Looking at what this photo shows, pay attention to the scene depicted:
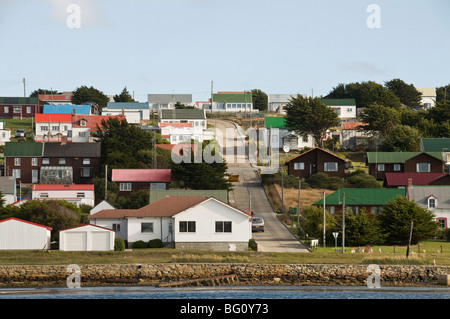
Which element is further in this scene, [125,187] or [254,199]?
[254,199]

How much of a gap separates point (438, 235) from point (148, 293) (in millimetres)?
25491

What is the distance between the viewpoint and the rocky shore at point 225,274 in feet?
163

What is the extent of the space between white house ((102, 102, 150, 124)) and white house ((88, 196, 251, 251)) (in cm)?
6582

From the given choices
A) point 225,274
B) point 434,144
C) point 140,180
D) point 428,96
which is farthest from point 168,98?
point 225,274

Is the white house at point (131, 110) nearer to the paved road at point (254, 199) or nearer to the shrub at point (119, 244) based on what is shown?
the paved road at point (254, 199)

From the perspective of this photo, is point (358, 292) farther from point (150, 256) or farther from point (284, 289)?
point (150, 256)

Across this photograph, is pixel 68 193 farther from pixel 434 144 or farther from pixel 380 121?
pixel 380 121

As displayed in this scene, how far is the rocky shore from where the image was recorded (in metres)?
49.7

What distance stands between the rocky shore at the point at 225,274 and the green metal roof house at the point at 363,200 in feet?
53.4

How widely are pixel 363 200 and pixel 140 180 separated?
20781mm

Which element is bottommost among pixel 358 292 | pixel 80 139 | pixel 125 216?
pixel 358 292

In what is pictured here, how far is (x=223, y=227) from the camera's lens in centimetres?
5700
